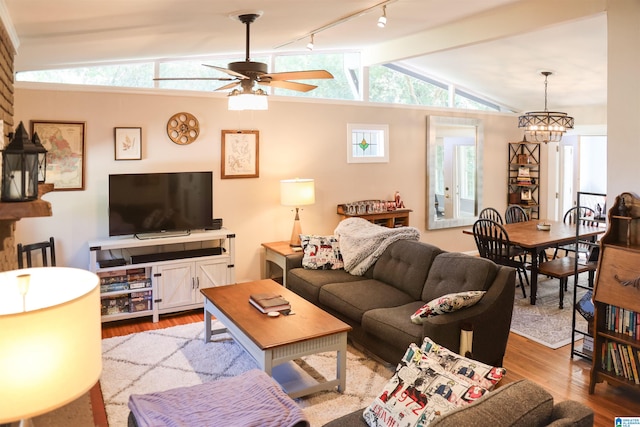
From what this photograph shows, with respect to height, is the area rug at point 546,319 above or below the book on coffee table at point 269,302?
below

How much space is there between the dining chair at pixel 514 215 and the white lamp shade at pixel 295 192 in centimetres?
311

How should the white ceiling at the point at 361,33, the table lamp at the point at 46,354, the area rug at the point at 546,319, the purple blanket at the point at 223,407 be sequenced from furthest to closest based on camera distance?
the area rug at the point at 546,319
the white ceiling at the point at 361,33
the purple blanket at the point at 223,407
the table lamp at the point at 46,354

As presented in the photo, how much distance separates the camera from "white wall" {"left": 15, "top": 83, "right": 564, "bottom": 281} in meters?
4.86

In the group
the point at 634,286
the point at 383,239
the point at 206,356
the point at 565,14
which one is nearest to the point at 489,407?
the point at 634,286

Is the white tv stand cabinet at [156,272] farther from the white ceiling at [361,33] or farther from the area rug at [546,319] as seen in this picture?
the area rug at [546,319]

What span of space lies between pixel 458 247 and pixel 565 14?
4233 mm

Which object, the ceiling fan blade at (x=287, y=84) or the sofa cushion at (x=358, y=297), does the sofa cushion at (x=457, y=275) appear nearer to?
the sofa cushion at (x=358, y=297)

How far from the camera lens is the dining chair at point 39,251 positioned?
168 inches

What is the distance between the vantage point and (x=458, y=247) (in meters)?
7.65

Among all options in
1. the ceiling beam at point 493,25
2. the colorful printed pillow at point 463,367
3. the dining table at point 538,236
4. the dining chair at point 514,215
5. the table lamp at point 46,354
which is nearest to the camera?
the table lamp at point 46,354

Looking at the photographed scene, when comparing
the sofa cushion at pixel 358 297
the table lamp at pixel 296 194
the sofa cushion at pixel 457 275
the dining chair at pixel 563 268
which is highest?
the table lamp at pixel 296 194

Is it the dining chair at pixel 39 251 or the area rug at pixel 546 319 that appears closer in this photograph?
the dining chair at pixel 39 251

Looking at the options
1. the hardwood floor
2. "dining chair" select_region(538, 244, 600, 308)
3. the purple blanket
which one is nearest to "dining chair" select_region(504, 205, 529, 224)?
"dining chair" select_region(538, 244, 600, 308)

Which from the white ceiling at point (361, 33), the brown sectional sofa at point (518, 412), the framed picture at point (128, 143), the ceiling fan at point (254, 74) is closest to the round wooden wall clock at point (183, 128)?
the framed picture at point (128, 143)
